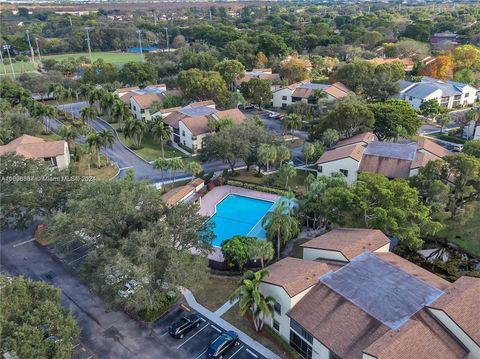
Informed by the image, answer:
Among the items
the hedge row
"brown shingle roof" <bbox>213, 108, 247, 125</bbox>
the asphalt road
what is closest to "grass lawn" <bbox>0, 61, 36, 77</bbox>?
"brown shingle roof" <bbox>213, 108, 247, 125</bbox>

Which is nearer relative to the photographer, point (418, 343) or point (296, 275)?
point (418, 343)

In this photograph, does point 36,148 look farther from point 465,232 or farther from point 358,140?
point 465,232

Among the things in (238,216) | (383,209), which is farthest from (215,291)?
(383,209)

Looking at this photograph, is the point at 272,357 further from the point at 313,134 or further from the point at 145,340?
the point at 313,134

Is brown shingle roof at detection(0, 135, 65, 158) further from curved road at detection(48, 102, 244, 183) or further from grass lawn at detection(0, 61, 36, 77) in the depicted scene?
grass lawn at detection(0, 61, 36, 77)

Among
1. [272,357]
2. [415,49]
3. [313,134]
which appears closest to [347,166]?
[313,134]
